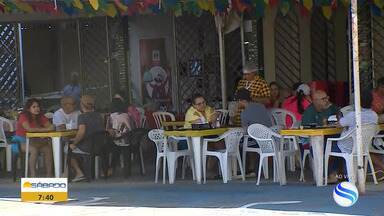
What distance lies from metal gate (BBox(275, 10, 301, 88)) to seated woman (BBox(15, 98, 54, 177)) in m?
5.64

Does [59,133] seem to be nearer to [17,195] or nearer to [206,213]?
[17,195]

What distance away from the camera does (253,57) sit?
1448 centimetres

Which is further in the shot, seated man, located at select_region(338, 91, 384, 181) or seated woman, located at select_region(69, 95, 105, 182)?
seated woman, located at select_region(69, 95, 105, 182)

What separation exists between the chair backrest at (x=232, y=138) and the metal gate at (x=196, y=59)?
5512mm

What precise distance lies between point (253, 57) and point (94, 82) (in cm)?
368

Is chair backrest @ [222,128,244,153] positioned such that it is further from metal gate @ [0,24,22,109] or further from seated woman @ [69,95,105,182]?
metal gate @ [0,24,22,109]

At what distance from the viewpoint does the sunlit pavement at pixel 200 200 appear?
738 cm

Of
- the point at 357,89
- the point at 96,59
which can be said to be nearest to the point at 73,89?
the point at 96,59

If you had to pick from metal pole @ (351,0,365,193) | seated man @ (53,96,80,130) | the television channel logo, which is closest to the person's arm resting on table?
seated man @ (53,96,80,130)

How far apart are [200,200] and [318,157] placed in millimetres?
1495

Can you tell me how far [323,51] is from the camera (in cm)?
1524

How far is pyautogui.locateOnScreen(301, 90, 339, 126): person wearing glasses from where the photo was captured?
9.16 meters

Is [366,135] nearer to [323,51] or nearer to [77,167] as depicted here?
[77,167]

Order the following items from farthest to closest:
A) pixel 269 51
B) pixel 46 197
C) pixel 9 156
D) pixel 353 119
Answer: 1. pixel 269 51
2. pixel 9 156
3. pixel 353 119
4. pixel 46 197
